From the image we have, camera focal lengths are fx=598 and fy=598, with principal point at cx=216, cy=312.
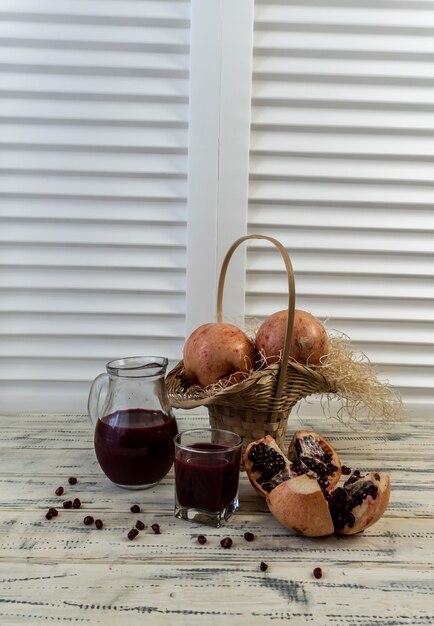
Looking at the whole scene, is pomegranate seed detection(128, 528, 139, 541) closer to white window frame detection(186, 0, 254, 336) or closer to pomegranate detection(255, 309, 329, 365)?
pomegranate detection(255, 309, 329, 365)

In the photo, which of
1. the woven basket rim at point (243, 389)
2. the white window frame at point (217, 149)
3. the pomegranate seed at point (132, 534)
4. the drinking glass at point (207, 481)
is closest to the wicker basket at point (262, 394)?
the woven basket rim at point (243, 389)

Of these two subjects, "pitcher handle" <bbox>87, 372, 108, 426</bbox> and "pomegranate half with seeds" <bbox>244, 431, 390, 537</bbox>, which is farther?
"pitcher handle" <bbox>87, 372, 108, 426</bbox>

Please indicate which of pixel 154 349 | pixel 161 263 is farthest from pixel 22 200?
pixel 154 349

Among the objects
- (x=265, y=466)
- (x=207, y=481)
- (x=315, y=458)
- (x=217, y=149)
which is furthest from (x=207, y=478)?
(x=217, y=149)

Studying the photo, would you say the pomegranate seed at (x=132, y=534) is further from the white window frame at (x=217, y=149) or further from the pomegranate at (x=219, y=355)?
the white window frame at (x=217, y=149)

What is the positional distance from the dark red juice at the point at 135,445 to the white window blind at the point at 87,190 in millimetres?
480

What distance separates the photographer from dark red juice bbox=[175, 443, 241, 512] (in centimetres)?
83

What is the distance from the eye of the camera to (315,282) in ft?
4.63

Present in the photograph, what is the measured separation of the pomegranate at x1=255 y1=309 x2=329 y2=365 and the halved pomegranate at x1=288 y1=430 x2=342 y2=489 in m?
0.13

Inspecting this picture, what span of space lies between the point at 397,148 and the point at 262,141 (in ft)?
1.02

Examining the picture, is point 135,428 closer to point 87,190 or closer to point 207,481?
point 207,481

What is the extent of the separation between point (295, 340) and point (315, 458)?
0.66ft

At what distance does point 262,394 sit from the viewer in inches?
38.9

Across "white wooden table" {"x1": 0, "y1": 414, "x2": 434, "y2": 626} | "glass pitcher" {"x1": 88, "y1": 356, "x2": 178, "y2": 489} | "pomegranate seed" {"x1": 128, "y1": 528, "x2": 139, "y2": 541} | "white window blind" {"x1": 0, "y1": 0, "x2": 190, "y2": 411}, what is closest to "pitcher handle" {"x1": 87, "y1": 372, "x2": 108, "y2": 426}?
"glass pitcher" {"x1": 88, "y1": 356, "x2": 178, "y2": 489}
